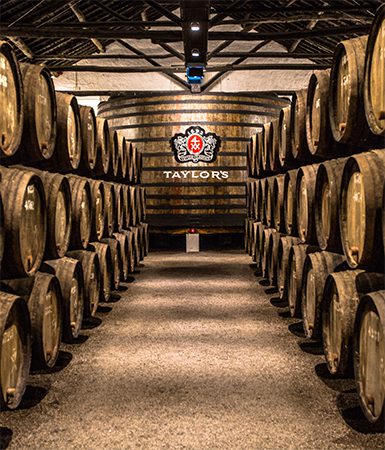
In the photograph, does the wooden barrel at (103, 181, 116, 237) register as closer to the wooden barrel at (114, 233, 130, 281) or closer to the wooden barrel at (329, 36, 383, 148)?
the wooden barrel at (114, 233, 130, 281)

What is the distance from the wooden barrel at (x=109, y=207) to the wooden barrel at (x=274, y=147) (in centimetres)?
197

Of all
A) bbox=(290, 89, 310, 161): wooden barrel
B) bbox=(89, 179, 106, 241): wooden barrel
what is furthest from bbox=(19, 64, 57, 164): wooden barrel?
bbox=(290, 89, 310, 161): wooden barrel

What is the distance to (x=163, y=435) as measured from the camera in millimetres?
2613

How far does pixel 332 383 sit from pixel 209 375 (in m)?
0.77

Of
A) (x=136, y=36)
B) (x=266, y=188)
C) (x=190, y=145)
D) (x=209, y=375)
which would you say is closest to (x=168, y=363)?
(x=209, y=375)

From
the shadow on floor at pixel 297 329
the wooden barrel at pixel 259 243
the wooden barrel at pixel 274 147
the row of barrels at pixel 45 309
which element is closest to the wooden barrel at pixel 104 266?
the row of barrels at pixel 45 309

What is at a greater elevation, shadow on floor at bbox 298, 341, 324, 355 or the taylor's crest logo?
the taylor's crest logo

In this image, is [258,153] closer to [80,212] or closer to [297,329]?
[297,329]

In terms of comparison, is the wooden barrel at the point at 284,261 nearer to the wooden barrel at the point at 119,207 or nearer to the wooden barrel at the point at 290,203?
the wooden barrel at the point at 290,203

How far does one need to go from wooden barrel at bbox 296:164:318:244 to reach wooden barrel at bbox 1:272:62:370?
197 cm

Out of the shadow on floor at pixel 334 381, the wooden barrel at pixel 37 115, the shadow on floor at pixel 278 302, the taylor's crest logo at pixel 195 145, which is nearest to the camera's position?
the shadow on floor at pixel 334 381

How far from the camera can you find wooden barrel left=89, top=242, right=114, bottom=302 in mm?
5434

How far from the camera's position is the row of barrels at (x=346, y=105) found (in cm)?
271

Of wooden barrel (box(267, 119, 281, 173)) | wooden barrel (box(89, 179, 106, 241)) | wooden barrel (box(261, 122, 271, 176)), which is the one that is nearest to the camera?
wooden barrel (box(89, 179, 106, 241))
